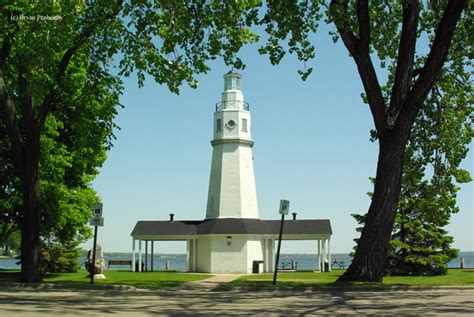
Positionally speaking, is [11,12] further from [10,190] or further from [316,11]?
[10,190]

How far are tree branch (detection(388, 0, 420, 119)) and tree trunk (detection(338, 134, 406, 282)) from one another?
100 cm

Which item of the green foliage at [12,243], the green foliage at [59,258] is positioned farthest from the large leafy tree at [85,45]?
the green foliage at [12,243]

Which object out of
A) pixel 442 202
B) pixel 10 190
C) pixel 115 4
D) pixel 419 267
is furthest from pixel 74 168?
pixel 419 267

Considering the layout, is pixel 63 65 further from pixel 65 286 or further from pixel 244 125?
pixel 244 125

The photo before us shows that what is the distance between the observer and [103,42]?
1772 centimetres

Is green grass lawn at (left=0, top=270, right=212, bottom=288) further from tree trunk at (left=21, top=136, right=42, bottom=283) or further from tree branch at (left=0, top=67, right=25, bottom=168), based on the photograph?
tree branch at (left=0, top=67, right=25, bottom=168)

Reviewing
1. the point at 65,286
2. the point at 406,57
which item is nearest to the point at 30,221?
the point at 65,286

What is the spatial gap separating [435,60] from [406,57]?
0.76 metres

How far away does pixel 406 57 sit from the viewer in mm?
16141

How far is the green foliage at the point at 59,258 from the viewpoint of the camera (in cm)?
3397

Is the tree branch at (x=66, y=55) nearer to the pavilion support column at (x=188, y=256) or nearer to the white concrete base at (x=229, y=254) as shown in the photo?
the white concrete base at (x=229, y=254)

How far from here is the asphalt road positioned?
1005cm

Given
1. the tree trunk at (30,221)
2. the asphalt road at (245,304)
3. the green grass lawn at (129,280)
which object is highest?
the tree trunk at (30,221)

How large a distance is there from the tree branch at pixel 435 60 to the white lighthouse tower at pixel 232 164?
2376cm
